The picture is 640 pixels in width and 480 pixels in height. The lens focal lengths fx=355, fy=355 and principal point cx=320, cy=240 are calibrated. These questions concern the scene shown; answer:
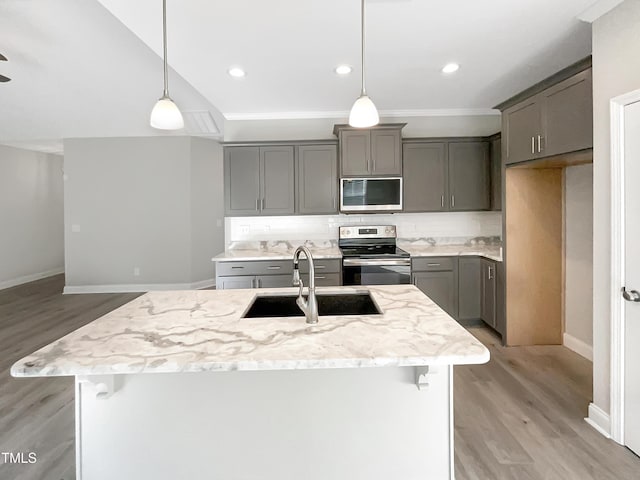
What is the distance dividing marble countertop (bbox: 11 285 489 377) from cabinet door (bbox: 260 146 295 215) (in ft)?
8.39

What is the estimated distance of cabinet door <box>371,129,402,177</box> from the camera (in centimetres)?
402

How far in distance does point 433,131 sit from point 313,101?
5.22 feet

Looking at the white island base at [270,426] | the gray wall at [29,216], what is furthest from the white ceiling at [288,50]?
the gray wall at [29,216]

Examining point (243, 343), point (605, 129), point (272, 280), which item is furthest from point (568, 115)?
point (272, 280)

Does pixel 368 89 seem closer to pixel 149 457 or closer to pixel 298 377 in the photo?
pixel 298 377

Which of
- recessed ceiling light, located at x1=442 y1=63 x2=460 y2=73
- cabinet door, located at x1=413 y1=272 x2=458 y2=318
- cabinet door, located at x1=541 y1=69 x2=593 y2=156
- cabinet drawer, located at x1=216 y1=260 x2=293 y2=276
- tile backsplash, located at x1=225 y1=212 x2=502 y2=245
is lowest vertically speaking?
cabinet door, located at x1=413 y1=272 x2=458 y2=318

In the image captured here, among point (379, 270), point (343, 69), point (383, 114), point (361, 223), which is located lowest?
point (379, 270)

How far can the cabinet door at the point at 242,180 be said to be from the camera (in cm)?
414

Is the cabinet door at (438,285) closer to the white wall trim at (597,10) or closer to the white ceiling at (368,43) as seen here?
the white ceiling at (368,43)

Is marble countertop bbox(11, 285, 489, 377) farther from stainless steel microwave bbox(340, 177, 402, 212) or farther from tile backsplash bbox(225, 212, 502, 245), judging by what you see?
tile backsplash bbox(225, 212, 502, 245)

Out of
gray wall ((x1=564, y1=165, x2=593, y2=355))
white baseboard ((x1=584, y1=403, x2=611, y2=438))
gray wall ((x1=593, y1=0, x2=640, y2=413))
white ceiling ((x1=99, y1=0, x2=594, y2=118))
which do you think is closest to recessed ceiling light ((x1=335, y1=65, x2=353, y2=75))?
white ceiling ((x1=99, y1=0, x2=594, y2=118))

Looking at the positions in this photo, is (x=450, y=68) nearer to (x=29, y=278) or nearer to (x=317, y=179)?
(x=317, y=179)

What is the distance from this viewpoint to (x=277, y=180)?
415 cm

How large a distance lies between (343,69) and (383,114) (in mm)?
1520
